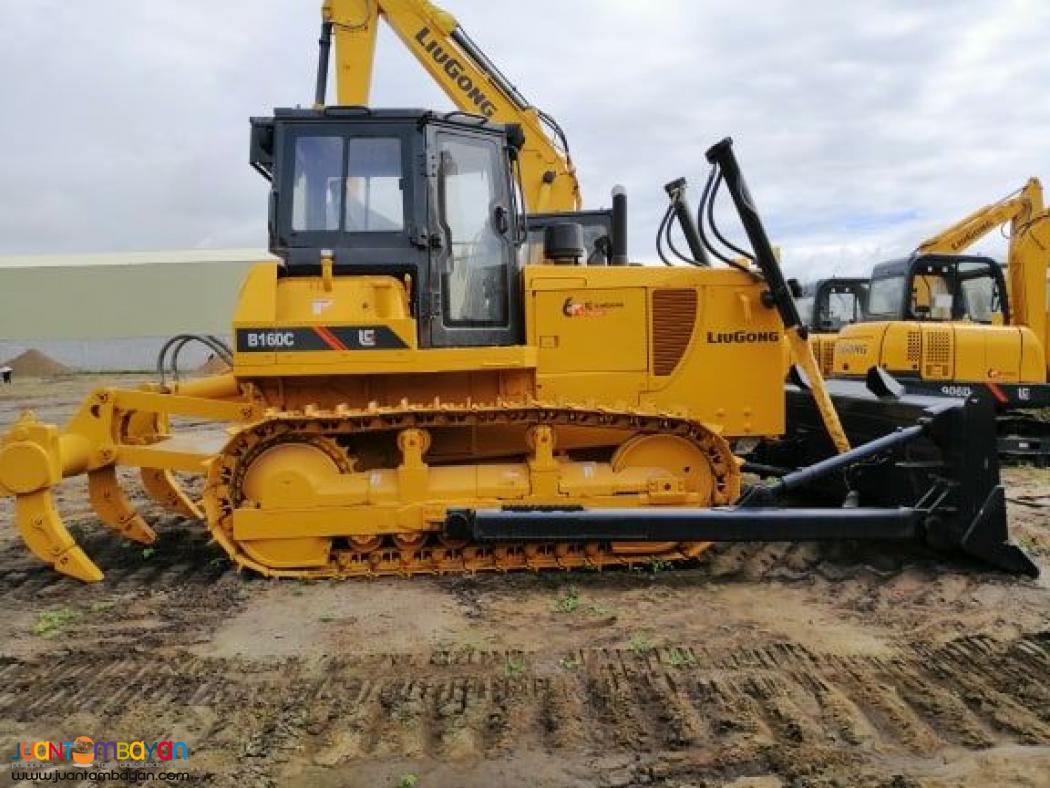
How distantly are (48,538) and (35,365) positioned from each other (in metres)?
32.2

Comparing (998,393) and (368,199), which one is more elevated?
(368,199)

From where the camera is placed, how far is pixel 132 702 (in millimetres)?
3732

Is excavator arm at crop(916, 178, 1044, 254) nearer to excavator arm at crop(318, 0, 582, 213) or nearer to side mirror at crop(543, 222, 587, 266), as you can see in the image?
excavator arm at crop(318, 0, 582, 213)

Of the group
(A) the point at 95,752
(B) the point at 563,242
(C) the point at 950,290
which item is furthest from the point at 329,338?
(C) the point at 950,290

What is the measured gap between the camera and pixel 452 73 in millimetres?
9148

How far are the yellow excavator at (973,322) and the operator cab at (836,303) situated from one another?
8.54 feet

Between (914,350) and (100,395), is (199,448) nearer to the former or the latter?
(100,395)

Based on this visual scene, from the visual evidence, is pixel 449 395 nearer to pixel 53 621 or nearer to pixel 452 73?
pixel 53 621

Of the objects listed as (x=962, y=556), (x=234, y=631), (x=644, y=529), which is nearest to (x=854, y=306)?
(x=962, y=556)

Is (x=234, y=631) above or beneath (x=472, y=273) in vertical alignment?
beneath

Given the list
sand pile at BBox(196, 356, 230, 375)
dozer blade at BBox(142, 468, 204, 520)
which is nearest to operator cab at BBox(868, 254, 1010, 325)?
sand pile at BBox(196, 356, 230, 375)

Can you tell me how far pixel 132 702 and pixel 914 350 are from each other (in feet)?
28.5

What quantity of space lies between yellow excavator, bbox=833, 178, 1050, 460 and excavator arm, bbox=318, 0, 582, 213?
154 inches

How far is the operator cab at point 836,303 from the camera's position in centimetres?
1544
